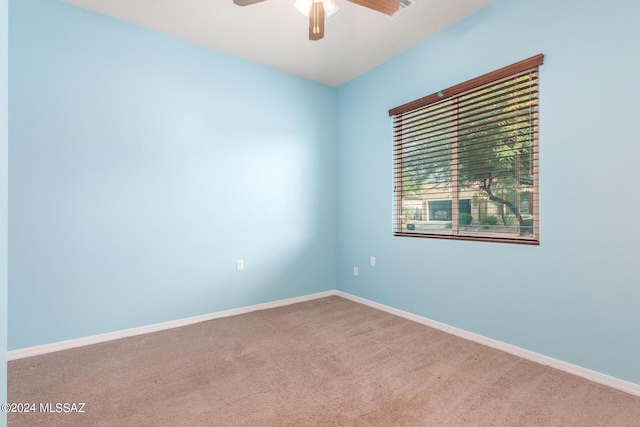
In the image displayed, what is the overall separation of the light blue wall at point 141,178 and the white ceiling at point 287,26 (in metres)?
0.18

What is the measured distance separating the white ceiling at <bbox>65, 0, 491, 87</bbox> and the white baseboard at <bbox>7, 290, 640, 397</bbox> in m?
2.62

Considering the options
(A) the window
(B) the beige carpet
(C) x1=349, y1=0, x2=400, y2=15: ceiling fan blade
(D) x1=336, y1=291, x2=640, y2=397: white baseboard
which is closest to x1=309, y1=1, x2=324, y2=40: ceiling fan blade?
(C) x1=349, y1=0, x2=400, y2=15: ceiling fan blade

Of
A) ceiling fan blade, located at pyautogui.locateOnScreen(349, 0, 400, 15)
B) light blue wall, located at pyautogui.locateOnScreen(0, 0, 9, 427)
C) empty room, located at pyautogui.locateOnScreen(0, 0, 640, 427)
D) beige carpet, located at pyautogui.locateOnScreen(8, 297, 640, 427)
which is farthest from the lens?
ceiling fan blade, located at pyautogui.locateOnScreen(349, 0, 400, 15)

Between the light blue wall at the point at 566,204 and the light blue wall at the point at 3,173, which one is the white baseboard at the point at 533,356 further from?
the light blue wall at the point at 3,173

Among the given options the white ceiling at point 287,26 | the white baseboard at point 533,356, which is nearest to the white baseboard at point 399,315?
the white baseboard at point 533,356

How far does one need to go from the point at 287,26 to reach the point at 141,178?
72.6 inches

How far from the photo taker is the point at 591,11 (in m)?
1.84

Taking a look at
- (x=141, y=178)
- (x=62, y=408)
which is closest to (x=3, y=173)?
(x=62, y=408)

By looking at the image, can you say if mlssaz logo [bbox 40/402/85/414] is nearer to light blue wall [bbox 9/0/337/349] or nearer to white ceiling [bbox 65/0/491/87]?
light blue wall [bbox 9/0/337/349]

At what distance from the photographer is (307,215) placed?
3631 mm

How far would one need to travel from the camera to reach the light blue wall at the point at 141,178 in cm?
220

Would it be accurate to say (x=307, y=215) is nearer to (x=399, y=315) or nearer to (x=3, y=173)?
(x=399, y=315)

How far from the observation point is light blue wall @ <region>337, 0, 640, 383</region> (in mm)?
1731

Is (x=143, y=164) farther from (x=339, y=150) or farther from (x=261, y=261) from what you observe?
(x=339, y=150)
